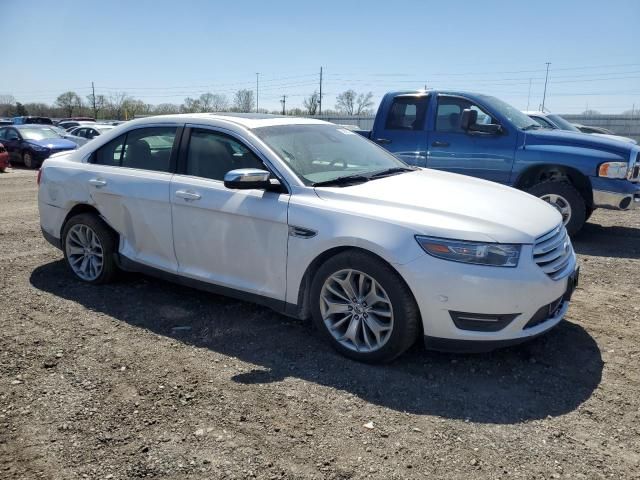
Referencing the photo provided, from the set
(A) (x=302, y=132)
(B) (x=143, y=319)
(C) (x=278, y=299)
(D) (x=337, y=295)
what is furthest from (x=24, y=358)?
(A) (x=302, y=132)

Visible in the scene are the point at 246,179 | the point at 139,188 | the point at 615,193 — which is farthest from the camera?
the point at 615,193

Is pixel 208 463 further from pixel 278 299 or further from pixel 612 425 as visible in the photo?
pixel 612 425

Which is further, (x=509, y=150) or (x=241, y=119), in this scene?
(x=509, y=150)

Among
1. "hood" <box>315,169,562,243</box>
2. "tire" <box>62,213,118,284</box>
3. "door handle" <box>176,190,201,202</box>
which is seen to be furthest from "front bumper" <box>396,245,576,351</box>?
"tire" <box>62,213,118,284</box>

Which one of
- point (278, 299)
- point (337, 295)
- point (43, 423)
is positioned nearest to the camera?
point (43, 423)

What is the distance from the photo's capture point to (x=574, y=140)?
7.25 meters

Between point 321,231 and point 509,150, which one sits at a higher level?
point 509,150

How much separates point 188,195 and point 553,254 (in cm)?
271

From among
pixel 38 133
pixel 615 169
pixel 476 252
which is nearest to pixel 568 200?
pixel 615 169

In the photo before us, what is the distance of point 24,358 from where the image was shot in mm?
3717

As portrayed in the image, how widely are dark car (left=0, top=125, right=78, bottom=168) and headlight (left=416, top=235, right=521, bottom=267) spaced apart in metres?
17.2

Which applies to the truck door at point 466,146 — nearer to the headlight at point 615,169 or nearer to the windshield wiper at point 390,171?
Answer: the headlight at point 615,169

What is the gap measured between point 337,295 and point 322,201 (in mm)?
652

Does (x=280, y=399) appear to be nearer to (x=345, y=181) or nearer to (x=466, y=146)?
(x=345, y=181)
